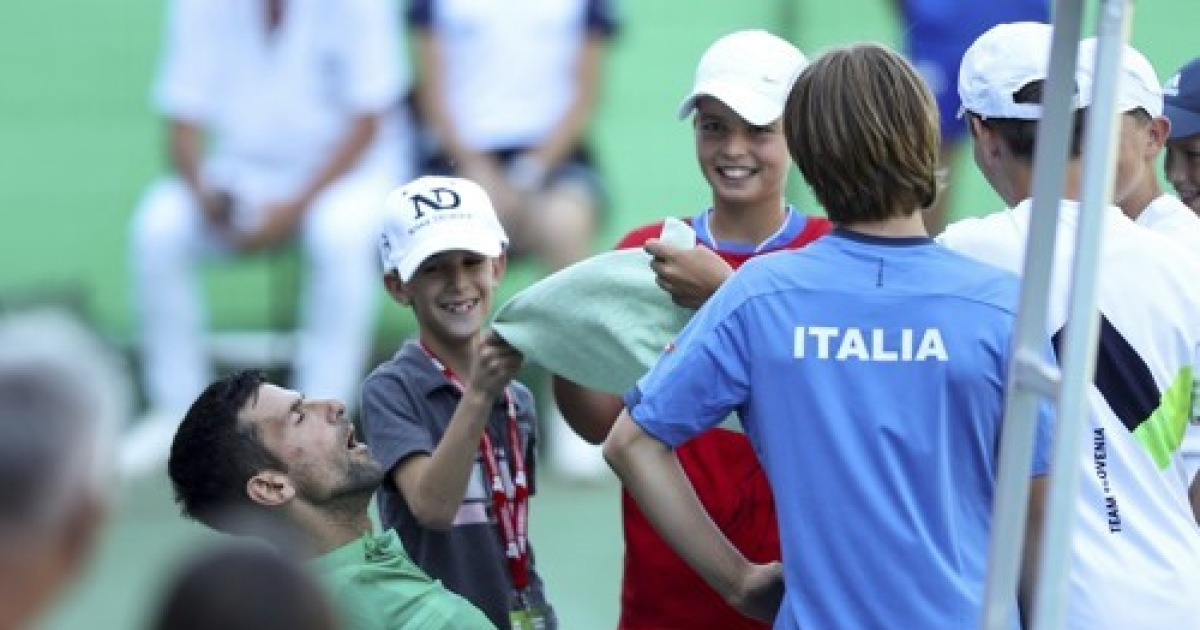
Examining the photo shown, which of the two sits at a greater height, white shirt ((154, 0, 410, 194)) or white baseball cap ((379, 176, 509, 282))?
white baseball cap ((379, 176, 509, 282))

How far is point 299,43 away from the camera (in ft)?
31.1

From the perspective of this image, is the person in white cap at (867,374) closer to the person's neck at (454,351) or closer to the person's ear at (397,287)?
the person's neck at (454,351)

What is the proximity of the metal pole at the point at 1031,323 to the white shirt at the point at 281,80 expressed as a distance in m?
6.47

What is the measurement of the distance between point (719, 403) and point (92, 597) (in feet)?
16.9

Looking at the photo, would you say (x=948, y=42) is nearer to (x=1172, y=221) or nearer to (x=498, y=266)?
(x=1172, y=221)

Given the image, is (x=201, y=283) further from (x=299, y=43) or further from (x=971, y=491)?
(x=971, y=491)

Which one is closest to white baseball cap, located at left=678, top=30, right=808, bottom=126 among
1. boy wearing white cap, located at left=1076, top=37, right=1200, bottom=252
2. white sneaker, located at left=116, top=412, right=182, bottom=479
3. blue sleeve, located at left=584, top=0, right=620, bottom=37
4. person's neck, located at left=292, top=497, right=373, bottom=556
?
boy wearing white cap, located at left=1076, top=37, right=1200, bottom=252

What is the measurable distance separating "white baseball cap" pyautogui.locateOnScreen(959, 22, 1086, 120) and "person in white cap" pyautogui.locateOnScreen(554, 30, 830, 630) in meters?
0.44

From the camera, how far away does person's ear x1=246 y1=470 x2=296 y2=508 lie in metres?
3.76

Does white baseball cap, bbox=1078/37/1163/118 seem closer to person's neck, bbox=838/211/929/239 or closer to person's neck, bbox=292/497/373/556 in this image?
person's neck, bbox=838/211/929/239

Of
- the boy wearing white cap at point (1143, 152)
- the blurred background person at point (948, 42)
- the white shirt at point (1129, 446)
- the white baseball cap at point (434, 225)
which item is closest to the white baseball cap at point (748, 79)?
the white baseball cap at point (434, 225)

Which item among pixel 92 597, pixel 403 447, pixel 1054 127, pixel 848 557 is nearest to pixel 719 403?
pixel 848 557

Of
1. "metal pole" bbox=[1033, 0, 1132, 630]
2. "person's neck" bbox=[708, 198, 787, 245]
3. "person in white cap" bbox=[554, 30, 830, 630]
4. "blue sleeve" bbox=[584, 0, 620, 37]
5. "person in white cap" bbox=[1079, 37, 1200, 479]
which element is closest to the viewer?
"metal pole" bbox=[1033, 0, 1132, 630]

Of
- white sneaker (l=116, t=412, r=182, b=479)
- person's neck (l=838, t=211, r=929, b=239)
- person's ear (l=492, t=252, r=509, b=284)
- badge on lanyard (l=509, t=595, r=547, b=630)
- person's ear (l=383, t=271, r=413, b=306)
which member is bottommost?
white sneaker (l=116, t=412, r=182, b=479)
